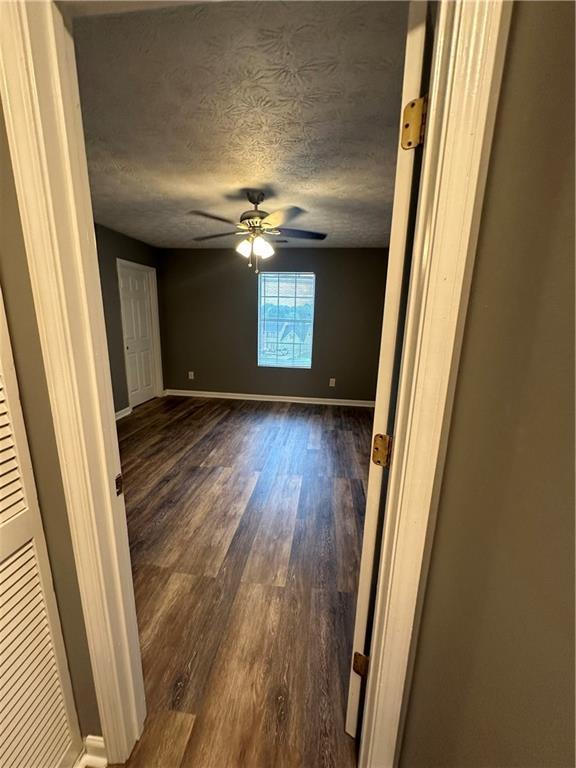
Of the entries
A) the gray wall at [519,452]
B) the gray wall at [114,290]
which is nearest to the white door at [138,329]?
the gray wall at [114,290]

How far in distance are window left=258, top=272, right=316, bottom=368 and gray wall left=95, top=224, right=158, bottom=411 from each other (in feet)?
6.14

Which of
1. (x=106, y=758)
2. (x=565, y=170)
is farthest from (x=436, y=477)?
(x=106, y=758)

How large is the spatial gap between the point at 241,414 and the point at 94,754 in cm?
358

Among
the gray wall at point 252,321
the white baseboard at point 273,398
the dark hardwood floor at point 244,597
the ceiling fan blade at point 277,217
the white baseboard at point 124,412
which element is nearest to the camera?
the dark hardwood floor at point 244,597

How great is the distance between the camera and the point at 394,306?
0.77 m

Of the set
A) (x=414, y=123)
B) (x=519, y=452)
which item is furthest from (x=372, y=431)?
(x=414, y=123)

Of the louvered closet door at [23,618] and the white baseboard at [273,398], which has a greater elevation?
the louvered closet door at [23,618]

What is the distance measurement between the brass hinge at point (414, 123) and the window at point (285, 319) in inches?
167

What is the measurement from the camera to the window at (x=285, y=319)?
16.0ft

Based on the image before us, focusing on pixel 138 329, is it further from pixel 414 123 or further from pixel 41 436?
pixel 414 123

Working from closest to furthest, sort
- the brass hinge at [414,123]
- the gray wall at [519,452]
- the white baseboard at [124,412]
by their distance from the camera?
the gray wall at [519,452] < the brass hinge at [414,123] < the white baseboard at [124,412]

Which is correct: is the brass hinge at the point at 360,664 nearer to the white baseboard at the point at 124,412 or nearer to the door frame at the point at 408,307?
the door frame at the point at 408,307

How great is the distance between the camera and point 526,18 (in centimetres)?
49

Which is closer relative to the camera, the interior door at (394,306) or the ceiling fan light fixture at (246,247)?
the interior door at (394,306)
